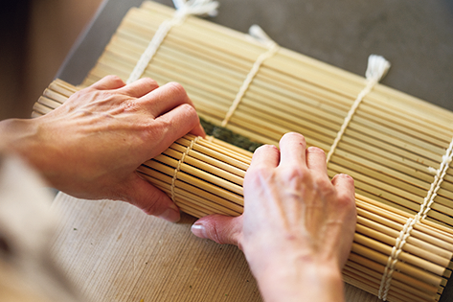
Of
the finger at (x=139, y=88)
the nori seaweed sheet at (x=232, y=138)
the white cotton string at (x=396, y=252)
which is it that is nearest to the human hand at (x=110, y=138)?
the finger at (x=139, y=88)

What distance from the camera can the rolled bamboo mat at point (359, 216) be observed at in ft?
2.36

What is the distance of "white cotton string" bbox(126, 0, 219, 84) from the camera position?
1111 mm

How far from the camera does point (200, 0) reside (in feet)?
4.33

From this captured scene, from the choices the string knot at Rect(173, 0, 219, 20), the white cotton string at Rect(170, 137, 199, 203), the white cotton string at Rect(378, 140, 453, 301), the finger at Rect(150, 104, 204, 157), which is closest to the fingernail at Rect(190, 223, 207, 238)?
the white cotton string at Rect(170, 137, 199, 203)

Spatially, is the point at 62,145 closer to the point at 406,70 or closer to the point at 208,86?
the point at 208,86

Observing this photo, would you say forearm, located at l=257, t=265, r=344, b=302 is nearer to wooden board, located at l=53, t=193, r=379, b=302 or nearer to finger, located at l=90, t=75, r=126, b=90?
wooden board, located at l=53, t=193, r=379, b=302

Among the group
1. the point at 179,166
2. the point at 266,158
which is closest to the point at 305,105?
the point at 266,158

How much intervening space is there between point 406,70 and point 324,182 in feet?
2.65

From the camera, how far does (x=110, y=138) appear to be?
76cm

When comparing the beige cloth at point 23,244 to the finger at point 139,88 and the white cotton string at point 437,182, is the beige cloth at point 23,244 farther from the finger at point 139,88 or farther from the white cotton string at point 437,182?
the white cotton string at point 437,182

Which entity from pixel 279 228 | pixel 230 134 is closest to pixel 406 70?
pixel 230 134

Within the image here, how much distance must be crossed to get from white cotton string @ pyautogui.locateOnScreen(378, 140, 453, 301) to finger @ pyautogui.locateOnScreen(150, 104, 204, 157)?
569 millimetres

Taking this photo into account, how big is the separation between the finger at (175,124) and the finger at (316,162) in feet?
1.04

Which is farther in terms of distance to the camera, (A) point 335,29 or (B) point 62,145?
(A) point 335,29
